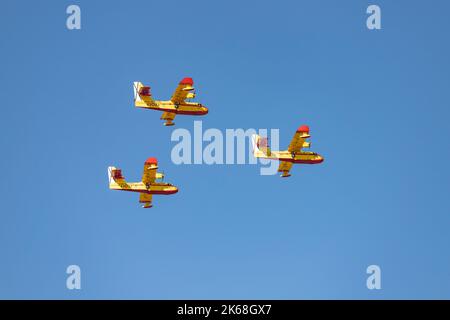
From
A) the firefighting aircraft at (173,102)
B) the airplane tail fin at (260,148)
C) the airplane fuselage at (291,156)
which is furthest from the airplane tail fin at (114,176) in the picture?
the airplane fuselage at (291,156)

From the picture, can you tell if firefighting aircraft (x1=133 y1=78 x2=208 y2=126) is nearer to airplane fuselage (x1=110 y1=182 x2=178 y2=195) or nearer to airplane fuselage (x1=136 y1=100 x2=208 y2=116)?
airplane fuselage (x1=136 y1=100 x2=208 y2=116)

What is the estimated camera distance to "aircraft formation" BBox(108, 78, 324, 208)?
148 meters

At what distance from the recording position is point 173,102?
152000 mm

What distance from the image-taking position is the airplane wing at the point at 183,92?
488ft

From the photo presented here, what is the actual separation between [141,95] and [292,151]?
22855mm

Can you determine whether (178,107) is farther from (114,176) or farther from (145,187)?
(114,176)

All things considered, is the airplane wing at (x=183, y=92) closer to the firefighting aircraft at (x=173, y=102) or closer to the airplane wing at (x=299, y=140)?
the firefighting aircraft at (x=173, y=102)

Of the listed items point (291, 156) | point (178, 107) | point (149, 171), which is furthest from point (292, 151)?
point (149, 171)
